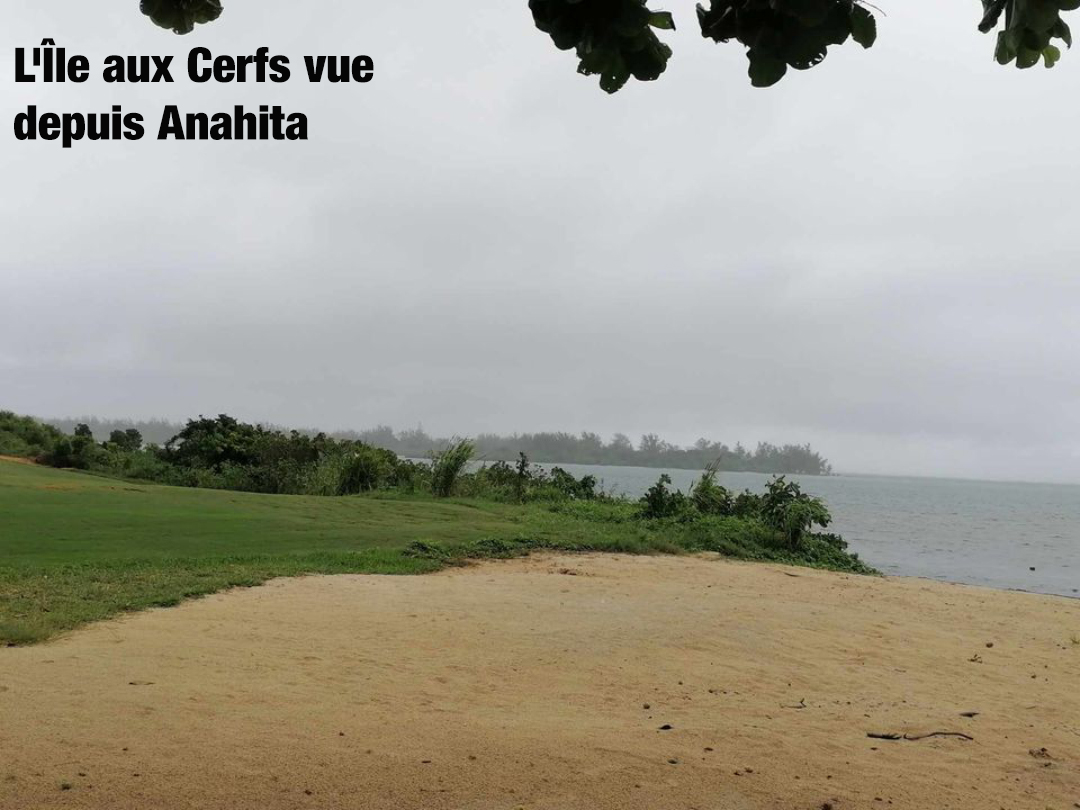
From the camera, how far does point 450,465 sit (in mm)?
22422

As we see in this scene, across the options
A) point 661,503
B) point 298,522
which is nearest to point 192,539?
point 298,522

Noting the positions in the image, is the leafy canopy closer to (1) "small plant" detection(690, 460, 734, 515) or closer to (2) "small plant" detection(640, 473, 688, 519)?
(2) "small plant" detection(640, 473, 688, 519)

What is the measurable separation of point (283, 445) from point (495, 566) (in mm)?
17933

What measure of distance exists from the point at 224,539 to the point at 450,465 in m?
10.5

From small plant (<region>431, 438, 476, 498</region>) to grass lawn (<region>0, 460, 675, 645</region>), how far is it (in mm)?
2587

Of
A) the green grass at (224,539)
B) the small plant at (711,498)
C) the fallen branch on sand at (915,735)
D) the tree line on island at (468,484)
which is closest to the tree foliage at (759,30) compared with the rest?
the fallen branch on sand at (915,735)

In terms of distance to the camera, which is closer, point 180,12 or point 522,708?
point 180,12

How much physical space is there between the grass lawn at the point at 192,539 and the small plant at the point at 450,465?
8.49ft

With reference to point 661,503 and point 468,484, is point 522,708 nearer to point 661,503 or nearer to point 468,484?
point 661,503

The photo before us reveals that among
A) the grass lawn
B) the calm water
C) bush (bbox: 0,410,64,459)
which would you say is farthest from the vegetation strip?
the calm water

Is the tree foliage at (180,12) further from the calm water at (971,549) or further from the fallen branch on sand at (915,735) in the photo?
the calm water at (971,549)

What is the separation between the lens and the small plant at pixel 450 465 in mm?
22344

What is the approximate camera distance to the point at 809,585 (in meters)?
11.7

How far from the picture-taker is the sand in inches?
147
